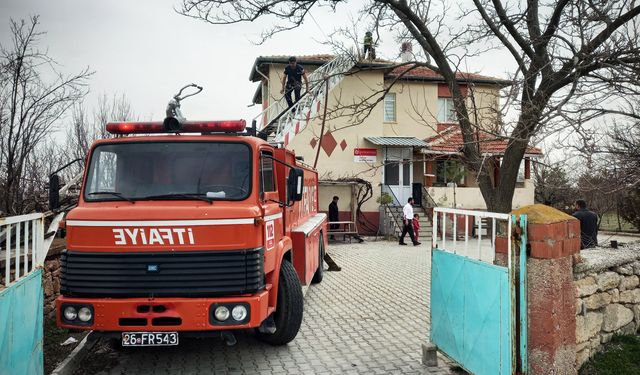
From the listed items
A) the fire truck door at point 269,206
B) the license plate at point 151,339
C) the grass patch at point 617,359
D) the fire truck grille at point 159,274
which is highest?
the fire truck door at point 269,206

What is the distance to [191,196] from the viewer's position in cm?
523

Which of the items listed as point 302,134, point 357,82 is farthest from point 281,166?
point 357,82

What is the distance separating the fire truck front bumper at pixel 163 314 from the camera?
4.78 m

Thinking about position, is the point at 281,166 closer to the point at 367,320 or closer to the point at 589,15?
the point at 367,320

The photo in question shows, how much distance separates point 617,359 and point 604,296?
25.3 inches

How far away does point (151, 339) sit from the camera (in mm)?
4816

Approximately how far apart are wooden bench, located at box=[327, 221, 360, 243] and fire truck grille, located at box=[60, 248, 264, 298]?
1400cm

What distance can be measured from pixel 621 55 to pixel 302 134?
15653mm

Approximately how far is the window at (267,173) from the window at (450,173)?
596 inches

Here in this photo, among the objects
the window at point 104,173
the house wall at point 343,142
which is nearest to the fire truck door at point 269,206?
the window at point 104,173

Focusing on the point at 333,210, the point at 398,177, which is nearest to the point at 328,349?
the point at 333,210

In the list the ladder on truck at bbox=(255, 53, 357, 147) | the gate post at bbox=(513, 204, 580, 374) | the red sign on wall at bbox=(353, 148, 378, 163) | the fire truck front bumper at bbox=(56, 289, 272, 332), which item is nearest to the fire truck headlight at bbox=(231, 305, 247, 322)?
the fire truck front bumper at bbox=(56, 289, 272, 332)

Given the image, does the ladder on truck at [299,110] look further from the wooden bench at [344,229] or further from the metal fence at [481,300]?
the metal fence at [481,300]

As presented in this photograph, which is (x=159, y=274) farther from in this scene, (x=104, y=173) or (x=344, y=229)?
(x=344, y=229)
